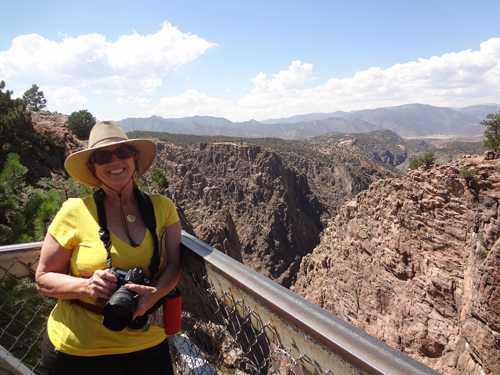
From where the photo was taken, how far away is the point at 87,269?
71.1 inches

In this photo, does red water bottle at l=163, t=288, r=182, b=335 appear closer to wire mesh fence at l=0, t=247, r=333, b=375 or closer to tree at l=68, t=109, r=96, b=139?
wire mesh fence at l=0, t=247, r=333, b=375

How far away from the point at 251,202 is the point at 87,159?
53972mm

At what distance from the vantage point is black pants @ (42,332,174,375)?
1787 mm

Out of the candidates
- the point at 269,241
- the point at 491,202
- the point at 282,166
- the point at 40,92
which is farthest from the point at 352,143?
the point at 491,202

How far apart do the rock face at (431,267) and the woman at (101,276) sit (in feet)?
43.8

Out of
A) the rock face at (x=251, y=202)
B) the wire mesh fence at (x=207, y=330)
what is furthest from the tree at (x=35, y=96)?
the wire mesh fence at (x=207, y=330)

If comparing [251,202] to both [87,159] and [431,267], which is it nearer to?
[431,267]

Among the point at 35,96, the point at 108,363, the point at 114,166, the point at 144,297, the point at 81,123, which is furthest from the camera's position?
the point at 35,96

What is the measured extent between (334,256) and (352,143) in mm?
140708

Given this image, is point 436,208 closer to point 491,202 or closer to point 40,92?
point 491,202

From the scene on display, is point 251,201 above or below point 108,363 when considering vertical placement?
below

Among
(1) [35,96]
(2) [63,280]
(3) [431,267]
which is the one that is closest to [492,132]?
(3) [431,267]

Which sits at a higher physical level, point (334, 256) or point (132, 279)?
point (132, 279)

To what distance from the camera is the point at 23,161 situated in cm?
1230
